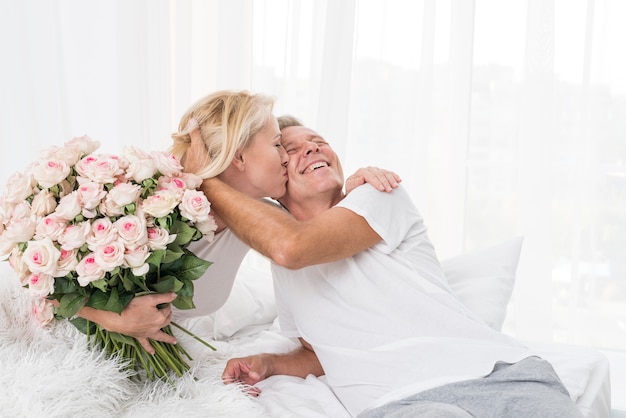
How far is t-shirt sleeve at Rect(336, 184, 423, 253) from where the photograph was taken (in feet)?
6.10

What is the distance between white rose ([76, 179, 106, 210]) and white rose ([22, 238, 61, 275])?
11cm

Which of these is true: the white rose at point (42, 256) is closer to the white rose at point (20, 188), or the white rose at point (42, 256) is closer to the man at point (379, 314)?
the white rose at point (20, 188)

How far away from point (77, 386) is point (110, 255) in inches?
Answer: 12.6

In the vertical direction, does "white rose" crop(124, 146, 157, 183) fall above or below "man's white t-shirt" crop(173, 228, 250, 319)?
above

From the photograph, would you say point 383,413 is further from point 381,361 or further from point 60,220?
point 60,220

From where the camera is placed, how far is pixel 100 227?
159 centimetres

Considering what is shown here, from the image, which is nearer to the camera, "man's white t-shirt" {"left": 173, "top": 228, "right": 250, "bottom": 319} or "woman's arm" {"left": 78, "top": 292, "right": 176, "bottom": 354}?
"woman's arm" {"left": 78, "top": 292, "right": 176, "bottom": 354}

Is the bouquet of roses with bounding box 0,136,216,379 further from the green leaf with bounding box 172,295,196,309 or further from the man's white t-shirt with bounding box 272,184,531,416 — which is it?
the man's white t-shirt with bounding box 272,184,531,416

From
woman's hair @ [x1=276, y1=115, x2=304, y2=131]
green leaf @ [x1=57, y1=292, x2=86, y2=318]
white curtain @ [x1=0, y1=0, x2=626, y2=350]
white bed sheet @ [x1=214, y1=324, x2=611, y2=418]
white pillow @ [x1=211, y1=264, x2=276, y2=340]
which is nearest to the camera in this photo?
green leaf @ [x1=57, y1=292, x2=86, y2=318]

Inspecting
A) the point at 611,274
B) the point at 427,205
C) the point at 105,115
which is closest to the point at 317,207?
the point at 427,205

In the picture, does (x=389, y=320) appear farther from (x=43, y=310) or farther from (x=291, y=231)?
(x=43, y=310)

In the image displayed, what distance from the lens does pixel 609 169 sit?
3482mm

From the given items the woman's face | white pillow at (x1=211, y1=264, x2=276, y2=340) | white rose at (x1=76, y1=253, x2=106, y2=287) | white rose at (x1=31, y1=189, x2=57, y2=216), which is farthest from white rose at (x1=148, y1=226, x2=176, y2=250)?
white pillow at (x1=211, y1=264, x2=276, y2=340)

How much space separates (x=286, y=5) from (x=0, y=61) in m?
1.57
